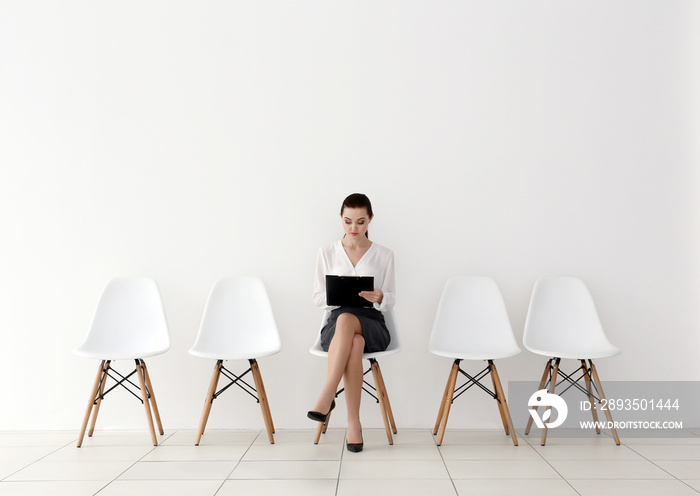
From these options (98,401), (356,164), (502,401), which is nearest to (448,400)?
(502,401)

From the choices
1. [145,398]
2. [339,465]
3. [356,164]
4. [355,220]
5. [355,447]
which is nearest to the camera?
[339,465]

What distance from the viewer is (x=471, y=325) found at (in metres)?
3.26

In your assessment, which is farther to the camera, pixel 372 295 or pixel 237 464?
pixel 372 295

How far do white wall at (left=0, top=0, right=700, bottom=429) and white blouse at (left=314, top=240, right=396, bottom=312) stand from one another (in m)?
0.25

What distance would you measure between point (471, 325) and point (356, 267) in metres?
0.73

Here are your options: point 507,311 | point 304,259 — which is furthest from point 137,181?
point 507,311

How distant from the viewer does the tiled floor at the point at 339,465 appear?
2.40m

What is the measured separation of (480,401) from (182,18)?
9.30 ft

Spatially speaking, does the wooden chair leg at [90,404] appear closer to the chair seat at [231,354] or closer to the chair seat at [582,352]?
the chair seat at [231,354]

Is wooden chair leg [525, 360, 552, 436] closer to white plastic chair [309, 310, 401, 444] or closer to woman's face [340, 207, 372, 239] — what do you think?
white plastic chair [309, 310, 401, 444]

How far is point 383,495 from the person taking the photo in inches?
90.9

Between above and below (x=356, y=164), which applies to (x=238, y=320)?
below

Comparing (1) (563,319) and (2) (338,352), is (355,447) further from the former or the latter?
(1) (563,319)

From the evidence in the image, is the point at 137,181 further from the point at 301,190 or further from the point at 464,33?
the point at 464,33
